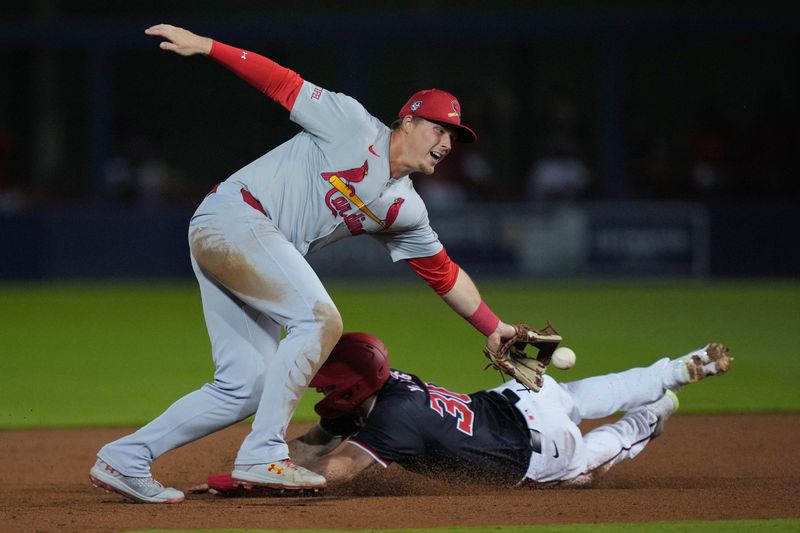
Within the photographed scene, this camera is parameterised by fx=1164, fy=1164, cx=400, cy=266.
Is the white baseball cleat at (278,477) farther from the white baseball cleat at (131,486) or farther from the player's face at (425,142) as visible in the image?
the player's face at (425,142)

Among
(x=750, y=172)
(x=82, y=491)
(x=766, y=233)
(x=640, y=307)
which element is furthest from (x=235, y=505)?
(x=750, y=172)

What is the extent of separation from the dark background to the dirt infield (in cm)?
1008

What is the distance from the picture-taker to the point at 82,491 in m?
5.63

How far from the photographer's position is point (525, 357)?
5445 mm

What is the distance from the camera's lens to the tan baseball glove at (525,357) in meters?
5.36

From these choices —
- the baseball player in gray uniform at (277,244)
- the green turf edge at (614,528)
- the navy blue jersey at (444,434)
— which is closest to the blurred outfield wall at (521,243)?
the navy blue jersey at (444,434)

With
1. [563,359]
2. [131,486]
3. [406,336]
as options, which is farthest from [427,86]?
[131,486]

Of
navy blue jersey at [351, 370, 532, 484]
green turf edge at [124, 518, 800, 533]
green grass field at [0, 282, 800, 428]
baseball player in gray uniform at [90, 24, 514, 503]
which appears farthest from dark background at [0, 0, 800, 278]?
green turf edge at [124, 518, 800, 533]

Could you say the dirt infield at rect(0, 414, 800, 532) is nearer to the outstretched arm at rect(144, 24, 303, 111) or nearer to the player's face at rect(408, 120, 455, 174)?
the player's face at rect(408, 120, 455, 174)

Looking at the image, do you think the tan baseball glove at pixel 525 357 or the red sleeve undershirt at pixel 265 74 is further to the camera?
the tan baseball glove at pixel 525 357

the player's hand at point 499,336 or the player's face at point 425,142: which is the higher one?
the player's face at point 425,142

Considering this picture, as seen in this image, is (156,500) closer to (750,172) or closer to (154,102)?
(750,172)

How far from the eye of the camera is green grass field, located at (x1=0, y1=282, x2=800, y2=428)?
8297 millimetres

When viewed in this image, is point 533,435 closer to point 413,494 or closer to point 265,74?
point 413,494
